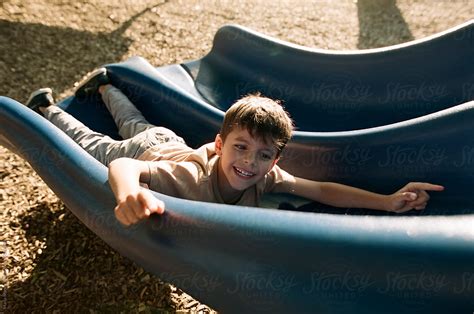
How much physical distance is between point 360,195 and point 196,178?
1.96 feet

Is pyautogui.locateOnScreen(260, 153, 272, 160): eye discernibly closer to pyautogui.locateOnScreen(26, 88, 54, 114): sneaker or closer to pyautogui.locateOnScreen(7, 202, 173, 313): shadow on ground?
pyautogui.locateOnScreen(7, 202, 173, 313): shadow on ground

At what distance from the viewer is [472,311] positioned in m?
1.20

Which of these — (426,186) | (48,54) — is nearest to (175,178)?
(426,186)

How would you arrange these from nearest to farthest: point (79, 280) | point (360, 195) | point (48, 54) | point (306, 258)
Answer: point (306, 258) → point (360, 195) → point (79, 280) → point (48, 54)

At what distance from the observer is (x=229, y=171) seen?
1.64m

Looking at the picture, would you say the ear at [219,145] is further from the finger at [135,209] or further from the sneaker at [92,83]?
the sneaker at [92,83]

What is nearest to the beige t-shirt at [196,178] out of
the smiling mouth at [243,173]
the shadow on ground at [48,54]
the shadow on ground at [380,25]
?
the smiling mouth at [243,173]

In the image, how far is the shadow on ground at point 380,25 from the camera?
14.7ft

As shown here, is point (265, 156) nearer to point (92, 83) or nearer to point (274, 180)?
point (274, 180)

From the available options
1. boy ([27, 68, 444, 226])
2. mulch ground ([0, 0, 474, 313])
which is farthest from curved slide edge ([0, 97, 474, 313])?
mulch ground ([0, 0, 474, 313])

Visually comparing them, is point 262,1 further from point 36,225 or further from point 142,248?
point 142,248

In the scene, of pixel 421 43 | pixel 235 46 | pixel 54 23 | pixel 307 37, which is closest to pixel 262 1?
pixel 307 37

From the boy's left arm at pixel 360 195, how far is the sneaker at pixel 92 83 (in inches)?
47.5

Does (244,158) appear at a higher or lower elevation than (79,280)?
higher
